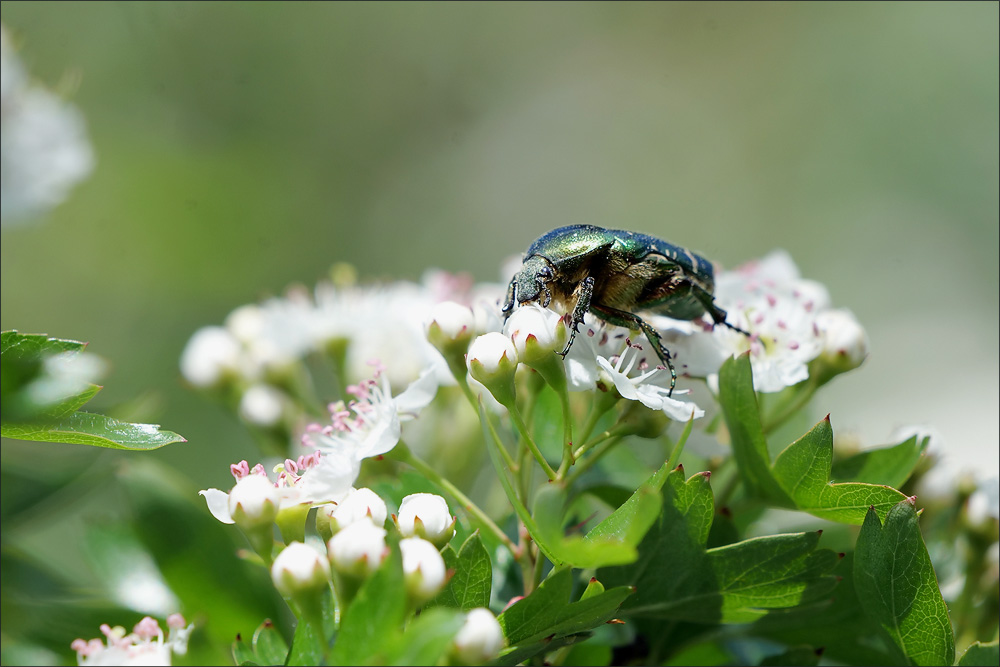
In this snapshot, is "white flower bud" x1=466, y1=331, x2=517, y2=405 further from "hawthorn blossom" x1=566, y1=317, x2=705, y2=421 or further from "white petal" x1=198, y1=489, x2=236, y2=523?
"white petal" x1=198, y1=489, x2=236, y2=523

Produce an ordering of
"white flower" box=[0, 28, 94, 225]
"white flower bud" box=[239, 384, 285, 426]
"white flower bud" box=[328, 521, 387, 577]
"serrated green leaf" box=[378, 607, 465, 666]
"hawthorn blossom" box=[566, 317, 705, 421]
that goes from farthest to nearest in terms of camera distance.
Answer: "white flower" box=[0, 28, 94, 225] < "white flower bud" box=[239, 384, 285, 426] < "hawthorn blossom" box=[566, 317, 705, 421] < "white flower bud" box=[328, 521, 387, 577] < "serrated green leaf" box=[378, 607, 465, 666]

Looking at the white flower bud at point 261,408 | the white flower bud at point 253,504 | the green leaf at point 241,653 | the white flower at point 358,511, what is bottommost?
the green leaf at point 241,653

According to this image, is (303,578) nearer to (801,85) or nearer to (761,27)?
(801,85)

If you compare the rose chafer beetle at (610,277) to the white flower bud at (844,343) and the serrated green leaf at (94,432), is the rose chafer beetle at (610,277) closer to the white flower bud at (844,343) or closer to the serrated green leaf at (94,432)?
the white flower bud at (844,343)

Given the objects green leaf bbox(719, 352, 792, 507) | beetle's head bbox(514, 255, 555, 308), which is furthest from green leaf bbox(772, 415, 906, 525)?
beetle's head bbox(514, 255, 555, 308)

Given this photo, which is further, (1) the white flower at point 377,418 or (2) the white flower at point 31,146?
(2) the white flower at point 31,146

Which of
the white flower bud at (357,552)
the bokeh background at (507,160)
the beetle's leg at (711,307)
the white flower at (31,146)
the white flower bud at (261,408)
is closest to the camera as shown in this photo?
the white flower bud at (357,552)

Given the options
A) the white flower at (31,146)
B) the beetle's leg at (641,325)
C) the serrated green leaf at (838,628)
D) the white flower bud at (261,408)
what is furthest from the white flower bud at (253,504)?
the white flower at (31,146)
